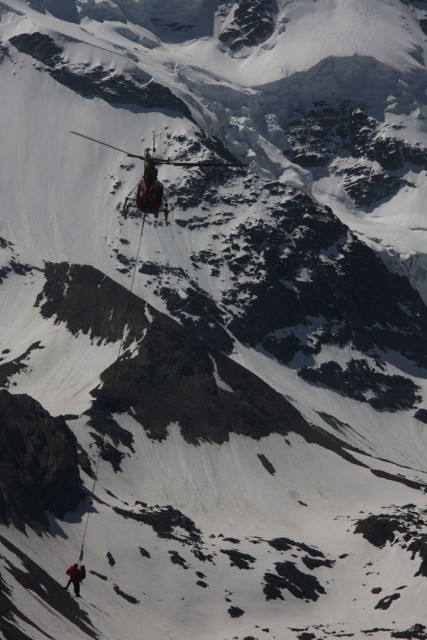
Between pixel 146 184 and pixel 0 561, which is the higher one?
pixel 146 184

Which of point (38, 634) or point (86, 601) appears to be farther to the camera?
point (86, 601)

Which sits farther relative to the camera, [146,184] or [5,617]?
[5,617]

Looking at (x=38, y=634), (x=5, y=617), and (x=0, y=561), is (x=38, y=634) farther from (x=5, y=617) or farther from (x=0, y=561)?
(x=0, y=561)

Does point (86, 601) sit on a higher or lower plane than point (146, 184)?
lower

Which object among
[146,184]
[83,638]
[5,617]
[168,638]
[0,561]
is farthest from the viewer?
[168,638]

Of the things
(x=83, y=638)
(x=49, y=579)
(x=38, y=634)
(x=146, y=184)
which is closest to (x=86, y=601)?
(x=49, y=579)

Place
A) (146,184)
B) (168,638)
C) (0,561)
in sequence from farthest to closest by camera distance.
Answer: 1. (168,638)
2. (0,561)
3. (146,184)

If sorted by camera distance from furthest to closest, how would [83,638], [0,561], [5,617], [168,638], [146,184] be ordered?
[168,638] → [0,561] → [83,638] → [5,617] → [146,184]

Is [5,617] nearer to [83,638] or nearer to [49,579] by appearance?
[83,638]
